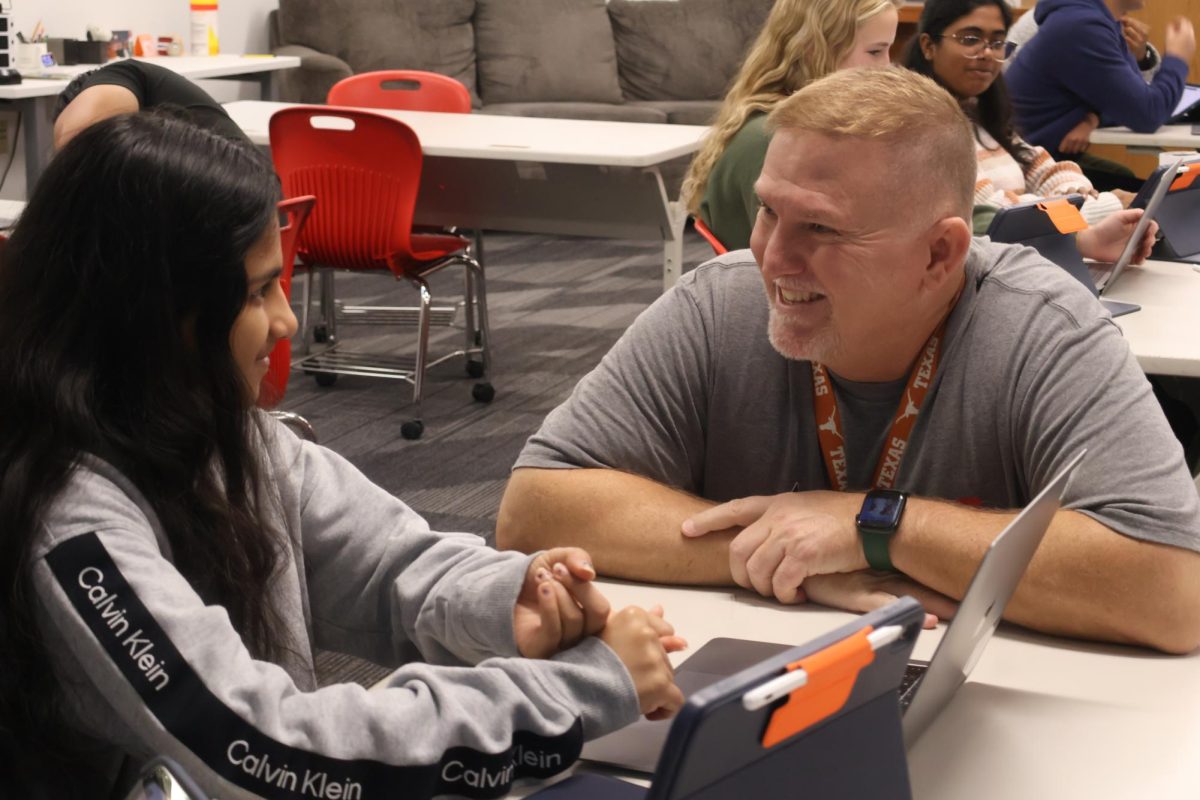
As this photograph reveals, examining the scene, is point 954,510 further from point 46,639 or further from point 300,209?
point 300,209

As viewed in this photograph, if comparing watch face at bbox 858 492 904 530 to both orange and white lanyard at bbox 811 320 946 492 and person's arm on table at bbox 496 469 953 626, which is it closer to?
person's arm on table at bbox 496 469 953 626

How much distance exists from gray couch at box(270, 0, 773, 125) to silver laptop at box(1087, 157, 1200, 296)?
4.94 meters

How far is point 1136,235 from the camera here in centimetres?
293

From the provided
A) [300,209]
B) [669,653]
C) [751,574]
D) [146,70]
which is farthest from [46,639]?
[146,70]

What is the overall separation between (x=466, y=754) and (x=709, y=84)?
751cm

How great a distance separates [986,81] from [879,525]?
2.81m

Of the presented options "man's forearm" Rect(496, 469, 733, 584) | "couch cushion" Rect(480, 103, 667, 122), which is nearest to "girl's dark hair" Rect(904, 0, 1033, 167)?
"man's forearm" Rect(496, 469, 733, 584)

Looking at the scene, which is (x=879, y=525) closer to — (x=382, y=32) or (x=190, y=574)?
(x=190, y=574)

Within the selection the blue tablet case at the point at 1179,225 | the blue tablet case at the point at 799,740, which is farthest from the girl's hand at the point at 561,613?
the blue tablet case at the point at 1179,225

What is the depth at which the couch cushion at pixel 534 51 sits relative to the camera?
791 cm

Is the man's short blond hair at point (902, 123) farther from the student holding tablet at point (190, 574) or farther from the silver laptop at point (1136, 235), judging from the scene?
the silver laptop at point (1136, 235)

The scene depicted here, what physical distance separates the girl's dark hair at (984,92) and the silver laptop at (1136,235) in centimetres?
102

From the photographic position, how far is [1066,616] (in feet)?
4.58

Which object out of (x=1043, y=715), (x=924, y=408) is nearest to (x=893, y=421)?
(x=924, y=408)
